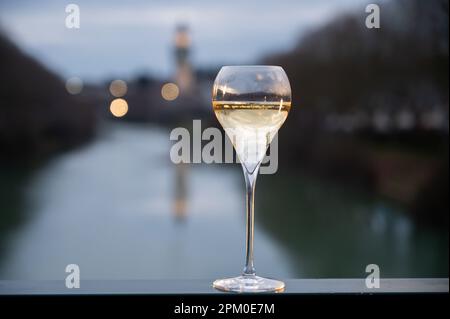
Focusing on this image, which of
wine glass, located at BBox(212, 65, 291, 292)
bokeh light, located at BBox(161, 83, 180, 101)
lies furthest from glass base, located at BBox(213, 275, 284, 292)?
bokeh light, located at BBox(161, 83, 180, 101)

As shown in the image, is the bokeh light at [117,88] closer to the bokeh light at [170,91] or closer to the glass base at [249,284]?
the bokeh light at [170,91]

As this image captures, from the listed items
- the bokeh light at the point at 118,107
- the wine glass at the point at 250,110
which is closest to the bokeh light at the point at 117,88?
the bokeh light at the point at 118,107

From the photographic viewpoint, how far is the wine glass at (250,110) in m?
1.08

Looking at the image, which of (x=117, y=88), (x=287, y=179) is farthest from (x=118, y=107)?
(x=287, y=179)

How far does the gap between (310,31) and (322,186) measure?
8919 mm

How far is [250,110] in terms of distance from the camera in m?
1.10

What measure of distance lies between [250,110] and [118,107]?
3408cm

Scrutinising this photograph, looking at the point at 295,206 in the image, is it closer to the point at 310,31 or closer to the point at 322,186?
the point at 322,186

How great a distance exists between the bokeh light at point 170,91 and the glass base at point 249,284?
34.8 meters

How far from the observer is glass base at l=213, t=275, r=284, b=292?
110 cm

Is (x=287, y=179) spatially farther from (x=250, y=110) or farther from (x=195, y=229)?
(x=250, y=110)

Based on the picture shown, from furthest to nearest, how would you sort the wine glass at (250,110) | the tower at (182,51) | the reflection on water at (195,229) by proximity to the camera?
1. the tower at (182,51)
2. the reflection on water at (195,229)
3. the wine glass at (250,110)

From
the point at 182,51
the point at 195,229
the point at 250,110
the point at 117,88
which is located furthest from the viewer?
the point at 182,51
